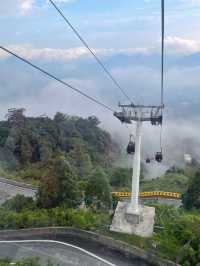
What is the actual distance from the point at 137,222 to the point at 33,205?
528cm

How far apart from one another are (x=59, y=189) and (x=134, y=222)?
395cm

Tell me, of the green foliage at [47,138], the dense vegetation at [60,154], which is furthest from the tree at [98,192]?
the green foliage at [47,138]

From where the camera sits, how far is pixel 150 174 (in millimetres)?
70688

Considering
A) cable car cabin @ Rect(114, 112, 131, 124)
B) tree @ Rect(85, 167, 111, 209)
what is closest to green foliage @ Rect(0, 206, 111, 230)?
tree @ Rect(85, 167, 111, 209)

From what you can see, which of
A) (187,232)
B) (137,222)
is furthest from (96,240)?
(187,232)

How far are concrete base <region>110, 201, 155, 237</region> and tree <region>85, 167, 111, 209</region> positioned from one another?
4.75 ft

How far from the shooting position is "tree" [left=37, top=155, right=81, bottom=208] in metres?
22.5

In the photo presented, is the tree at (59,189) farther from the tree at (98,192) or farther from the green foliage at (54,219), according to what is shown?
the tree at (98,192)

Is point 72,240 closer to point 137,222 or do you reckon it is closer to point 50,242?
point 50,242

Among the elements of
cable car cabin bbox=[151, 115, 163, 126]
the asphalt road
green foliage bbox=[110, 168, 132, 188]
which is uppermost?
cable car cabin bbox=[151, 115, 163, 126]

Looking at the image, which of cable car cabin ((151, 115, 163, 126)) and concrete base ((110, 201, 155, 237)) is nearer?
concrete base ((110, 201, 155, 237))

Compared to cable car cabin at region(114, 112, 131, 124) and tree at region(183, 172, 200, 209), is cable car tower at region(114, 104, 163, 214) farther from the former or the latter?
tree at region(183, 172, 200, 209)

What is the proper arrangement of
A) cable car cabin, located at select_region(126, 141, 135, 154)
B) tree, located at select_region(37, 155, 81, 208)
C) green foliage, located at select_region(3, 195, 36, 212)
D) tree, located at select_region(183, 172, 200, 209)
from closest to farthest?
cable car cabin, located at select_region(126, 141, 135, 154), tree, located at select_region(37, 155, 81, 208), green foliage, located at select_region(3, 195, 36, 212), tree, located at select_region(183, 172, 200, 209)

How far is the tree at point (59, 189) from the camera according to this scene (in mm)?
22469
